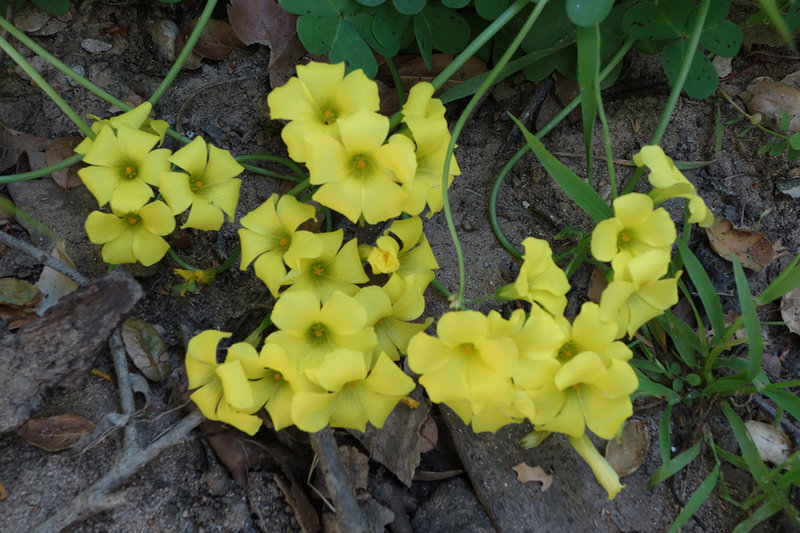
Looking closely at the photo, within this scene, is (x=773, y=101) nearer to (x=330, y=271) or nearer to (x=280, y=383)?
(x=330, y=271)

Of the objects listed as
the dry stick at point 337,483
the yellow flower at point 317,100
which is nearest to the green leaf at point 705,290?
the yellow flower at point 317,100

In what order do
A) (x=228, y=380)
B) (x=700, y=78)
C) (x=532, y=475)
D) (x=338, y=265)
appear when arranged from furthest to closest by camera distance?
(x=700, y=78) < (x=532, y=475) < (x=338, y=265) < (x=228, y=380)

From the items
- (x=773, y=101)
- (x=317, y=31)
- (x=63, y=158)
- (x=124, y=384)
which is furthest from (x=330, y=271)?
(x=773, y=101)

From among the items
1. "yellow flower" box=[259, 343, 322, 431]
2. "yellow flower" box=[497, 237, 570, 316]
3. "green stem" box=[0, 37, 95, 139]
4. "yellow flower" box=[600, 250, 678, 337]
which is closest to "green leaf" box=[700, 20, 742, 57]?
"yellow flower" box=[600, 250, 678, 337]

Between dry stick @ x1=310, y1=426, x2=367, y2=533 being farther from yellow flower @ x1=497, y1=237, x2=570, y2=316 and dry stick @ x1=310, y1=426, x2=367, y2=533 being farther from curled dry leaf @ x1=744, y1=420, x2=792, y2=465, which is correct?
curled dry leaf @ x1=744, y1=420, x2=792, y2=465

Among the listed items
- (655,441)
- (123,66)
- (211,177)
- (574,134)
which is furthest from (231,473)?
(574,134)
